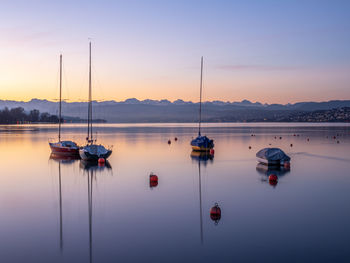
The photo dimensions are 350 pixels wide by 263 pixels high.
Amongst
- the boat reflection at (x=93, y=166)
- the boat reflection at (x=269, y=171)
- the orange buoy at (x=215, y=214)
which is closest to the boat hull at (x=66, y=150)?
the boat reflection at (x=93, y=166)

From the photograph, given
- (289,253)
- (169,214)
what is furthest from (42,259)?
(289,253)

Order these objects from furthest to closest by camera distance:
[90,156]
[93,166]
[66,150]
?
[66,150] < [90,156] < [93,166]

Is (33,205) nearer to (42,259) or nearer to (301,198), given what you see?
(42,259)

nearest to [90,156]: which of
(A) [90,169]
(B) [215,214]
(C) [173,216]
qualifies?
(A) [90,169]

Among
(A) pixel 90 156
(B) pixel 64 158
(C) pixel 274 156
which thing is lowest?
(B) pixel 64 158

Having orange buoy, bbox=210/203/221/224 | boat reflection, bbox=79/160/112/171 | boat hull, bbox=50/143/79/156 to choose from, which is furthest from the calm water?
boat hull, bbox=50/143/79/156

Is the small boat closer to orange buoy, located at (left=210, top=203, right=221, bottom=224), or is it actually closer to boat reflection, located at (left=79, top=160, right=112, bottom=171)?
boat reflection, located at (left=79, top=160, right=112, bottom=171)

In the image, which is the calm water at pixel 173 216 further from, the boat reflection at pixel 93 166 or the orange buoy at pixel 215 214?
the boat reflection at pixel 93 166

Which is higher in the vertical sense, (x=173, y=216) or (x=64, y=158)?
(x=173, y=216)

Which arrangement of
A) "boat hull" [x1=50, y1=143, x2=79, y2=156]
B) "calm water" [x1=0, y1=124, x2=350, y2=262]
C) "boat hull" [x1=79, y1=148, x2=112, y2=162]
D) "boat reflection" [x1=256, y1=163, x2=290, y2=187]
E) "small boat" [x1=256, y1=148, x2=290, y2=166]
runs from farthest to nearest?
"boat hull" [x1=50, y1=143, x2=79, y2=156]
"boat hull" [x1=79, y1=148, x2=112, y2=162]
"small boat" [x1=256, y1=148, x2=290, y2=166]
"boat reflection" [x1=256, y1=163, x2=290, y2=187]
"calm water" [x1=0, y1=124, x2=350, y2=262]

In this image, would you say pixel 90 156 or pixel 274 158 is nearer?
pixel 274 158

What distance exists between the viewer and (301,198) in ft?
62.8

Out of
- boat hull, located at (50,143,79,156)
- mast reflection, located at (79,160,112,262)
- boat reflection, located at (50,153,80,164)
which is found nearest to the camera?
mast reflection, located at (79,160,112,262)

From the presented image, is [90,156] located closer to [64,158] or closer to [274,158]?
[64,158]
